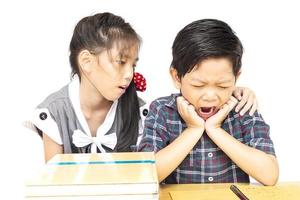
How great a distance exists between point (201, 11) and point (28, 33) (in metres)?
0.61

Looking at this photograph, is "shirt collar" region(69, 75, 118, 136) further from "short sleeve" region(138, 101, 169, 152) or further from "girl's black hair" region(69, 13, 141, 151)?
"short sleeve" region(138, 101, 169, 152)

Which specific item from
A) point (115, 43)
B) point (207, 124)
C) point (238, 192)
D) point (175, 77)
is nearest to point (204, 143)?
point (207, 124)

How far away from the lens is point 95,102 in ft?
5.47

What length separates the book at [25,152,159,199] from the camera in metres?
0.89

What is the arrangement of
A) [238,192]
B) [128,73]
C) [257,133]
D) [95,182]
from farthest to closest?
[128,73]
[257,133]
[238,192]
[95,182]

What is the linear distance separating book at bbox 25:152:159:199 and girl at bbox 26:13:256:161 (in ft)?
1.85

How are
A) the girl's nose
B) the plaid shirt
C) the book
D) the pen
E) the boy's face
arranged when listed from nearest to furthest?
the book < the pen < the boy's face < the plaid shirt < the girl's nose

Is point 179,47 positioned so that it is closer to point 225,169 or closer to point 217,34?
point 217,34

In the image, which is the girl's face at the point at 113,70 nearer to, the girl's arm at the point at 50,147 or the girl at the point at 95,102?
the girl at the point at 95,102

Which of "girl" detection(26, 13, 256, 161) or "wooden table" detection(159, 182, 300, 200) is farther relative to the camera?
"girl" detection(26, 13, 256, 161)

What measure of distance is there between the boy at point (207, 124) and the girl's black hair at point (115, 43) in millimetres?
246

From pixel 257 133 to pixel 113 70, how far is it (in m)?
0.45

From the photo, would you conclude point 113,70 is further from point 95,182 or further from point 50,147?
point 95,182

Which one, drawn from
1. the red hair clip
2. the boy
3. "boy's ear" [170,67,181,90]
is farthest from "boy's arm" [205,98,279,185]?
the red hair clip
